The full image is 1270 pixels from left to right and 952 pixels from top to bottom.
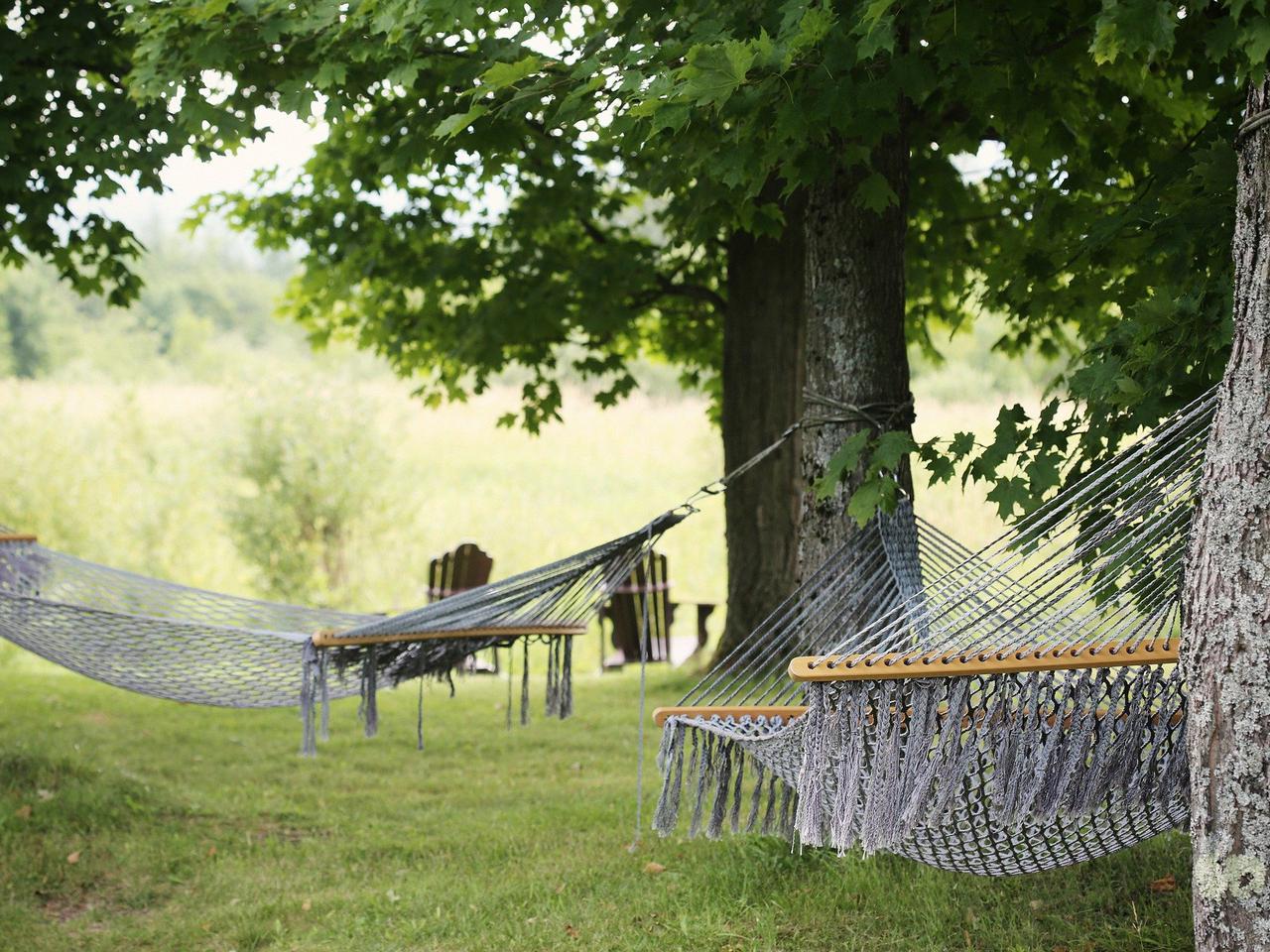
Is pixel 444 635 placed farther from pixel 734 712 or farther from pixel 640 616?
pixel 640 616

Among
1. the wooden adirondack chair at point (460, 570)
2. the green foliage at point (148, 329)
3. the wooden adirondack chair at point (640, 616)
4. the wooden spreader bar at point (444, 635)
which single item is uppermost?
the green foliage at point (148, 329)

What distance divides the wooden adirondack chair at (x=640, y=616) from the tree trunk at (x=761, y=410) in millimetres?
2362

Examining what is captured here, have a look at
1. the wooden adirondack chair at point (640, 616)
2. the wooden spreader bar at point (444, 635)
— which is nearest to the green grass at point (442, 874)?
the wooden spreader bar at point (444, 635)

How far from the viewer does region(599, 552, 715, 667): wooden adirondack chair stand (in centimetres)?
836

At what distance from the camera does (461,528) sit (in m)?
13.7

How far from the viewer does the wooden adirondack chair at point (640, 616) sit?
8359mm

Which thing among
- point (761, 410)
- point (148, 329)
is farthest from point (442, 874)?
point (148, 329)

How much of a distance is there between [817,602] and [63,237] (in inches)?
179

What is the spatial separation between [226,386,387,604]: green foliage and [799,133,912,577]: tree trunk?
298 inches

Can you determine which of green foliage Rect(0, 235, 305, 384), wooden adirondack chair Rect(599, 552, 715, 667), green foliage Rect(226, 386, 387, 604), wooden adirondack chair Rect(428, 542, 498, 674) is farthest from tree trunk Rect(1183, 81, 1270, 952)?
green foliage Rect(0, 235, 305, 384)

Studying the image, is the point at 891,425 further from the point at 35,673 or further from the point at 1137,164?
the point at 35,673

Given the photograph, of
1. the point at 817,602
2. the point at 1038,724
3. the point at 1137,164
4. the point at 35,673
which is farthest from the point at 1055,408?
the point at 35,673

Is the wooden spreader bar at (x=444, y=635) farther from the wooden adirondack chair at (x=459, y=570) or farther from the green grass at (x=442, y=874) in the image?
the wooden adirondack chair at (x=459, y=570)

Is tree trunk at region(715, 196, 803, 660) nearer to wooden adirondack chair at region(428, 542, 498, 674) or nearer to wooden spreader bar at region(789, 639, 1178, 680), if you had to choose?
wooden adirondack chair at region(428, 542, 498, 674)
